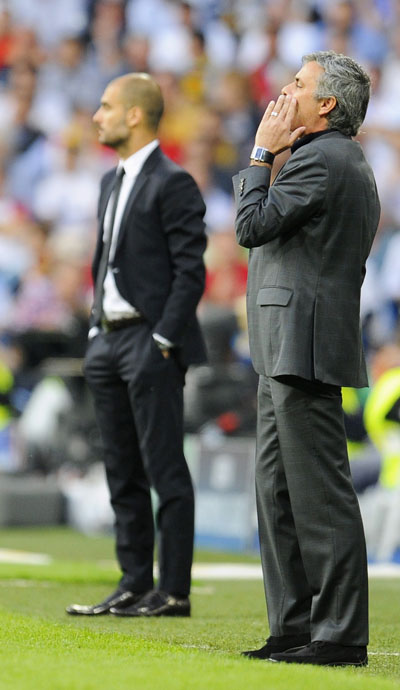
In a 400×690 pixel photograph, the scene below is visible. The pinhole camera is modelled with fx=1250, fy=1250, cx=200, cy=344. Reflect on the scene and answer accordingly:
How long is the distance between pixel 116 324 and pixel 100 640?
5.65 feet

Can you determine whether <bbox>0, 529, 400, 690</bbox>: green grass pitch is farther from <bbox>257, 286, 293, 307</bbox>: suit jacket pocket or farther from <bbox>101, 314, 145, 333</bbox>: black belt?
<bbox>101, 314, 145, 333</bbox>: black belt

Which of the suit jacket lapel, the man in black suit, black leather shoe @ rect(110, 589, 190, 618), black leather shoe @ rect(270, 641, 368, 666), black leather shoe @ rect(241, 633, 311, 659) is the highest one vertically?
the suit jacket lapel

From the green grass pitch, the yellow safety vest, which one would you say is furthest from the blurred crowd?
the green grass pitch

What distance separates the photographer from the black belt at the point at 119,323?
5.27 meters

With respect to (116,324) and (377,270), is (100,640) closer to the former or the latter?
(116,324)

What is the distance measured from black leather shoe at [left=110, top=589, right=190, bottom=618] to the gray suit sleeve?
6.36 feet

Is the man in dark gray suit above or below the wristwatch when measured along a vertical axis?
below

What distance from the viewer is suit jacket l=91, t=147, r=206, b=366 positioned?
5.23 metres

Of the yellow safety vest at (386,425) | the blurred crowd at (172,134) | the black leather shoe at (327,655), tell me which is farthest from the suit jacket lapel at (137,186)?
the blurred crowd at (172,134)

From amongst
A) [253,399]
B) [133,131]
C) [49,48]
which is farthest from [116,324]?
[49,48]

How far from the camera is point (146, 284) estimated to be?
525 centimetres

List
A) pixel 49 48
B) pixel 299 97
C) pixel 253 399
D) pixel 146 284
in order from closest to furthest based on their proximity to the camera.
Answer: pixel 299 97 < pixel 146 284 < pixel 253 399 < pixel 49 48

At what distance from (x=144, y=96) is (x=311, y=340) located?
2.11 m

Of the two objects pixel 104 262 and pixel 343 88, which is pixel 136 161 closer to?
pixel 104 262
